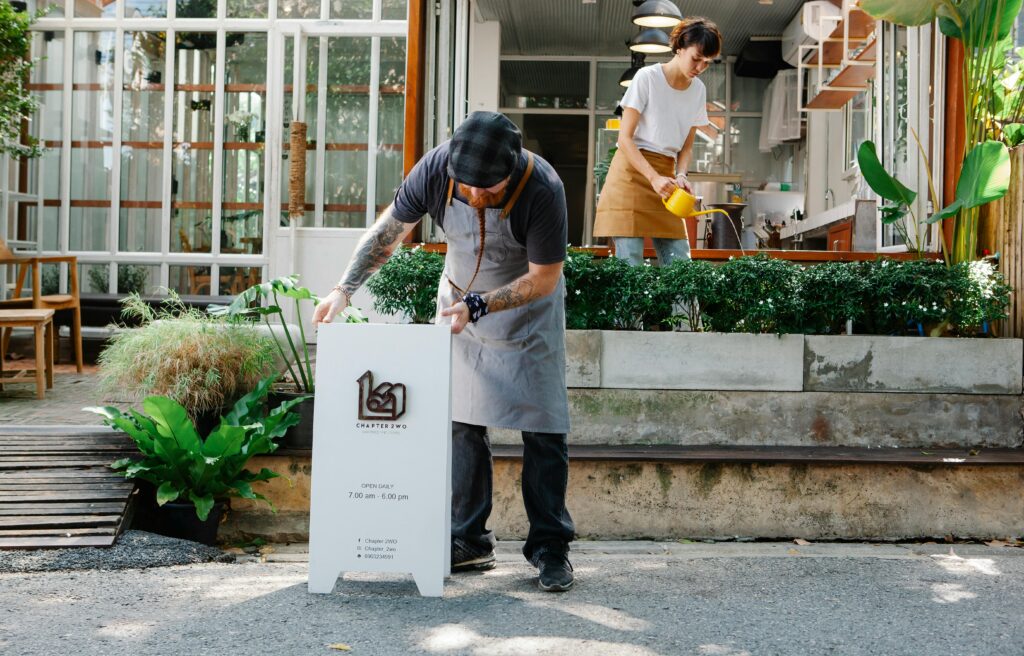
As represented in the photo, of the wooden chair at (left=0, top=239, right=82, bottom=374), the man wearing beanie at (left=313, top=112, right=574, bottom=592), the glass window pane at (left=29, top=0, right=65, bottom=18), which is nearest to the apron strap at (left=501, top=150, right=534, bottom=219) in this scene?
the man wearing beanie at (left=313, top=112, right=574, bottom=592)

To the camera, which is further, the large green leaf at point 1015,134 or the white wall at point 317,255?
the white wall at point 317,255

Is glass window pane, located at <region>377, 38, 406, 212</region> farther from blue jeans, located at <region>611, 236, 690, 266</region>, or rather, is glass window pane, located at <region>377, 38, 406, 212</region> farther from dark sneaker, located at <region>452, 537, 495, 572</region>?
dark sneaker, located at <region>452, 537, 495, 572</region>

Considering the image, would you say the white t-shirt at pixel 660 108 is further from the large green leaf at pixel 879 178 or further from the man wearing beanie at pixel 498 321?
the man wearing beanie at pixel 498 321

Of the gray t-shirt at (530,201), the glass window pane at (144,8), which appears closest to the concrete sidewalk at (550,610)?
the gray t-shirt at (530,201)

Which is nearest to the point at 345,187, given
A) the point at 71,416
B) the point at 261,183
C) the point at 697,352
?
the point at 261,183

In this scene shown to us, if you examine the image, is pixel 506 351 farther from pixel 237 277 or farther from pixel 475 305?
pixel 237 277

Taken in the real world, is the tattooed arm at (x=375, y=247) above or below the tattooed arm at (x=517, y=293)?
above

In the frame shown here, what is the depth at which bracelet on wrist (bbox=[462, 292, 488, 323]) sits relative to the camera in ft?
11.8

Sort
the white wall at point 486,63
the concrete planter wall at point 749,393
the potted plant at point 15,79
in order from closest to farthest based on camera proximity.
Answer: the concrete planter wall at point 749,393
the potted plant at point 15,79
the white wall at point 486,63

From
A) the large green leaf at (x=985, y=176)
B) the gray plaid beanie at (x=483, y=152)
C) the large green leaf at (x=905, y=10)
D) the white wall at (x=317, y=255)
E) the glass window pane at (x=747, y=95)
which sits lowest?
the white wall at (x=317, y=255)

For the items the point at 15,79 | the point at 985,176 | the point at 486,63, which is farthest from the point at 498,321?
the point at 486,63

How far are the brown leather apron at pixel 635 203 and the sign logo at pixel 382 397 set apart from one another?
Answer: 93.8 inches

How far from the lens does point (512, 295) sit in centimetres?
365

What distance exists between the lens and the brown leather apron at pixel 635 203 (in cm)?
561
